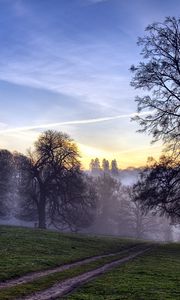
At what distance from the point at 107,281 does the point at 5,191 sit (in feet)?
230

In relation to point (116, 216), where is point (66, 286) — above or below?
below

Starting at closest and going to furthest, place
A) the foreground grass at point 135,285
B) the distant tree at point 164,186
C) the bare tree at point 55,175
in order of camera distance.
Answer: the foreground grass at point 135,285 → the distant tree at point 164,186 → the bare tree at point 55,175

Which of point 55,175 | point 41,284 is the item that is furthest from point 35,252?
point 55,175

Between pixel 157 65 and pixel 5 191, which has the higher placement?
pixel 157 65

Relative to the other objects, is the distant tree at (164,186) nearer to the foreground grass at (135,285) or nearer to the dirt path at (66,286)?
the foreground grass at (135,285)

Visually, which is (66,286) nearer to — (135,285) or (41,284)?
(41,284)

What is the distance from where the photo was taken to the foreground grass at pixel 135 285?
19.2 meters

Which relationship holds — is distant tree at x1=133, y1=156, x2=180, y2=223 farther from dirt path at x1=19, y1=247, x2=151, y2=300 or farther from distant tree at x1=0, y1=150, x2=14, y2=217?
distant tree at x1=0, y1=150, x2=14, y2=217

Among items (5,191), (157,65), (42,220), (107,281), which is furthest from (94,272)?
(5,191)

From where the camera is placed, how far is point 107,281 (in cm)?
2314

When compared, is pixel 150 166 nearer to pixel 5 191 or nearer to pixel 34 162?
pixel 34 162

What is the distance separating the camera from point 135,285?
72.9ft

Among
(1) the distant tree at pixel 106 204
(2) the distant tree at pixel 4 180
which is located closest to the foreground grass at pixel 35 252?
(2) the distant tree at pixel 4 180

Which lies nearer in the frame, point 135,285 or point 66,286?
point 66,286
